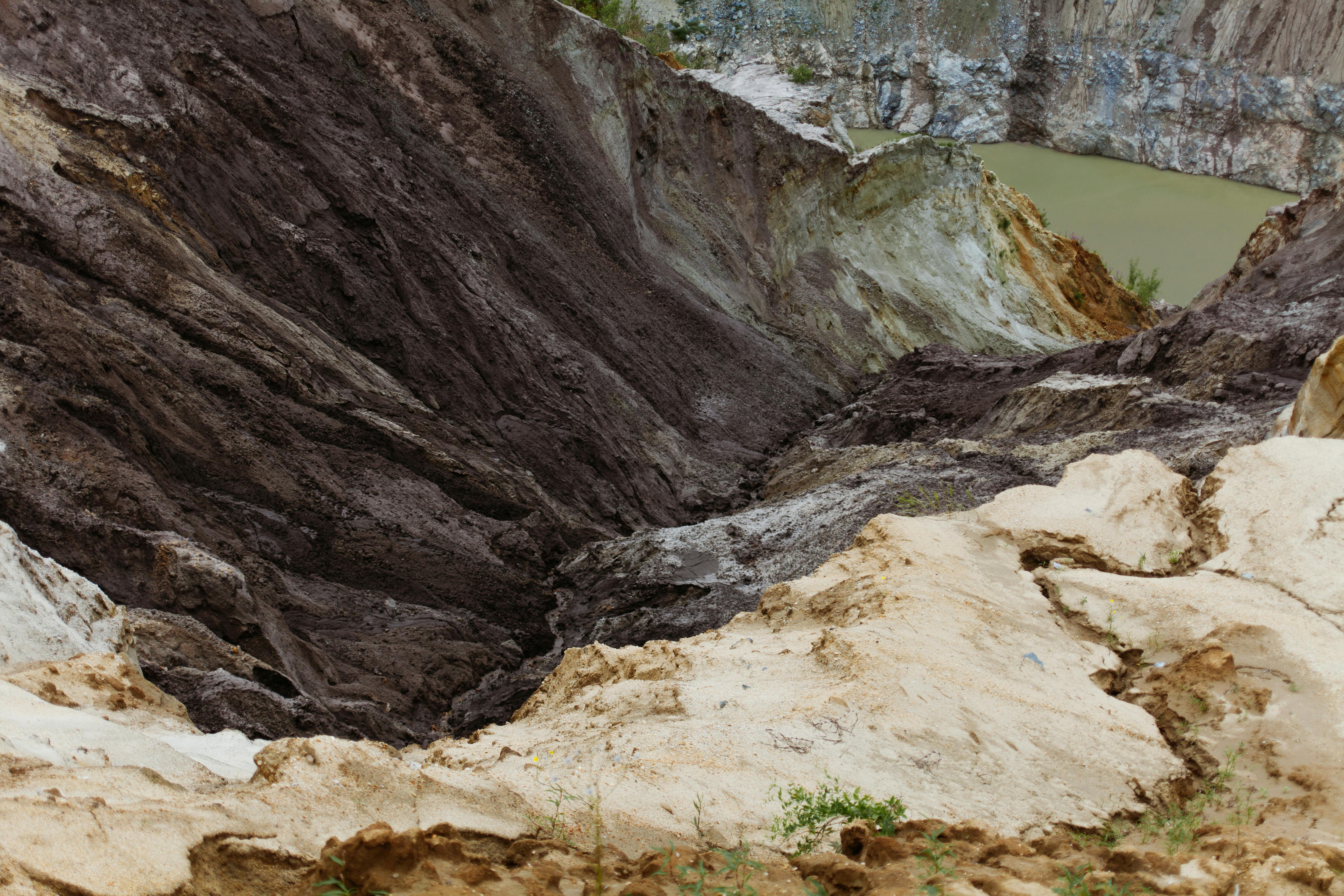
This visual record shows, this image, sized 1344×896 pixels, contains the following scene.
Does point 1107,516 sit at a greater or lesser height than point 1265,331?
lesser

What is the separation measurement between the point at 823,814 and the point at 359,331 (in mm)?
9405

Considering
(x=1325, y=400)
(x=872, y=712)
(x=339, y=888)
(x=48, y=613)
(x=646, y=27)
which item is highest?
(x=646, y=27)

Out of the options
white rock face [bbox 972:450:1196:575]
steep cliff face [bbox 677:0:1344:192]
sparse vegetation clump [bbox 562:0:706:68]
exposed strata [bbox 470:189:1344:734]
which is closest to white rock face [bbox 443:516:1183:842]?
white rock face [bbox 972:450:1196:575]

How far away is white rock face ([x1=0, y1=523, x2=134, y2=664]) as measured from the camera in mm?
4855

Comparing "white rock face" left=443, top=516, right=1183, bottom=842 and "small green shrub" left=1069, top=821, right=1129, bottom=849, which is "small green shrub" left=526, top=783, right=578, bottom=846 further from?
"small green shrub" left=1069, top=821, right=1129, bottom=849

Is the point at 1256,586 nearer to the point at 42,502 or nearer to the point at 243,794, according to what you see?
the point at 243,794

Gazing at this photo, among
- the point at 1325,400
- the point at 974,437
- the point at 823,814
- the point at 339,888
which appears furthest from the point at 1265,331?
the point at 339,888

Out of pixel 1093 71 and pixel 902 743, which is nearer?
pixel 902 743

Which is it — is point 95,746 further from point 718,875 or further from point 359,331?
point 359,331

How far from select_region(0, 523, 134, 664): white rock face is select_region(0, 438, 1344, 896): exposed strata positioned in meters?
0.55

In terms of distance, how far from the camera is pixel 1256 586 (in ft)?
18.0

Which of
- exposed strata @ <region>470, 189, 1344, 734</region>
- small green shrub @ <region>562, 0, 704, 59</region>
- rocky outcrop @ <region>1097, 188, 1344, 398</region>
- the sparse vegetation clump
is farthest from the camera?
the sparse vegetation clump

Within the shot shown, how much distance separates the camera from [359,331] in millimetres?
11469

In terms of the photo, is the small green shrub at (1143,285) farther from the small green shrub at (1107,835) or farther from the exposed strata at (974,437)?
the small green shrub at (1107,835)
